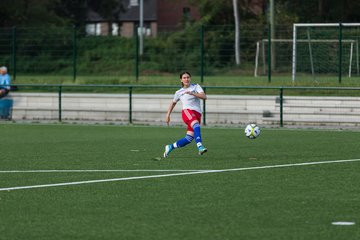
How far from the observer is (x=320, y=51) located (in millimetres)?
36531

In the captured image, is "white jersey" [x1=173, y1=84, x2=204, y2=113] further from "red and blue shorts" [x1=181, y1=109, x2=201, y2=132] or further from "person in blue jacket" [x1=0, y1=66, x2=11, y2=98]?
"person in blue jacket" [x1=0, y1=66, x2=11, y2=98]

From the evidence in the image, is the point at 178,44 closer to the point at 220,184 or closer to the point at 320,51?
the point at 320,51

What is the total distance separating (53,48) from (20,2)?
23.6 metres

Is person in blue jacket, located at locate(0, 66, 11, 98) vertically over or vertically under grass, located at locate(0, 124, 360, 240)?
over

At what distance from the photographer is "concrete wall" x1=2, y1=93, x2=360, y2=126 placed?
101 feet

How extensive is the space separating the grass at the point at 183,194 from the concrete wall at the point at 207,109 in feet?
23.9

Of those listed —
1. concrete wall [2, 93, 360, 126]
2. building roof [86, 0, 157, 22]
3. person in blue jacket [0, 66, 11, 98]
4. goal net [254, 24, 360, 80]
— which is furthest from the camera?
building roof [86, 0, 157, 22]

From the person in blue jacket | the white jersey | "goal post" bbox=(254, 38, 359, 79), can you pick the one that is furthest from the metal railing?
the white jersey

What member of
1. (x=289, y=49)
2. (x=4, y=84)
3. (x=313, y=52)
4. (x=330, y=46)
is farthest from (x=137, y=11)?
(x=4, y=84)

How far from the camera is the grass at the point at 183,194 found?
424 inches

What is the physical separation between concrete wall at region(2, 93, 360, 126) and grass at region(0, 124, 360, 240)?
7299 millimetres

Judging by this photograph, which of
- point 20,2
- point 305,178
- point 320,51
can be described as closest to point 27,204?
point 305,178

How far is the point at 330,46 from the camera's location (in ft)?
118

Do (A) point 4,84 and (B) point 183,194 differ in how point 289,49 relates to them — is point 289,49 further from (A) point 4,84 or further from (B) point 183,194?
(B) point 183,194
